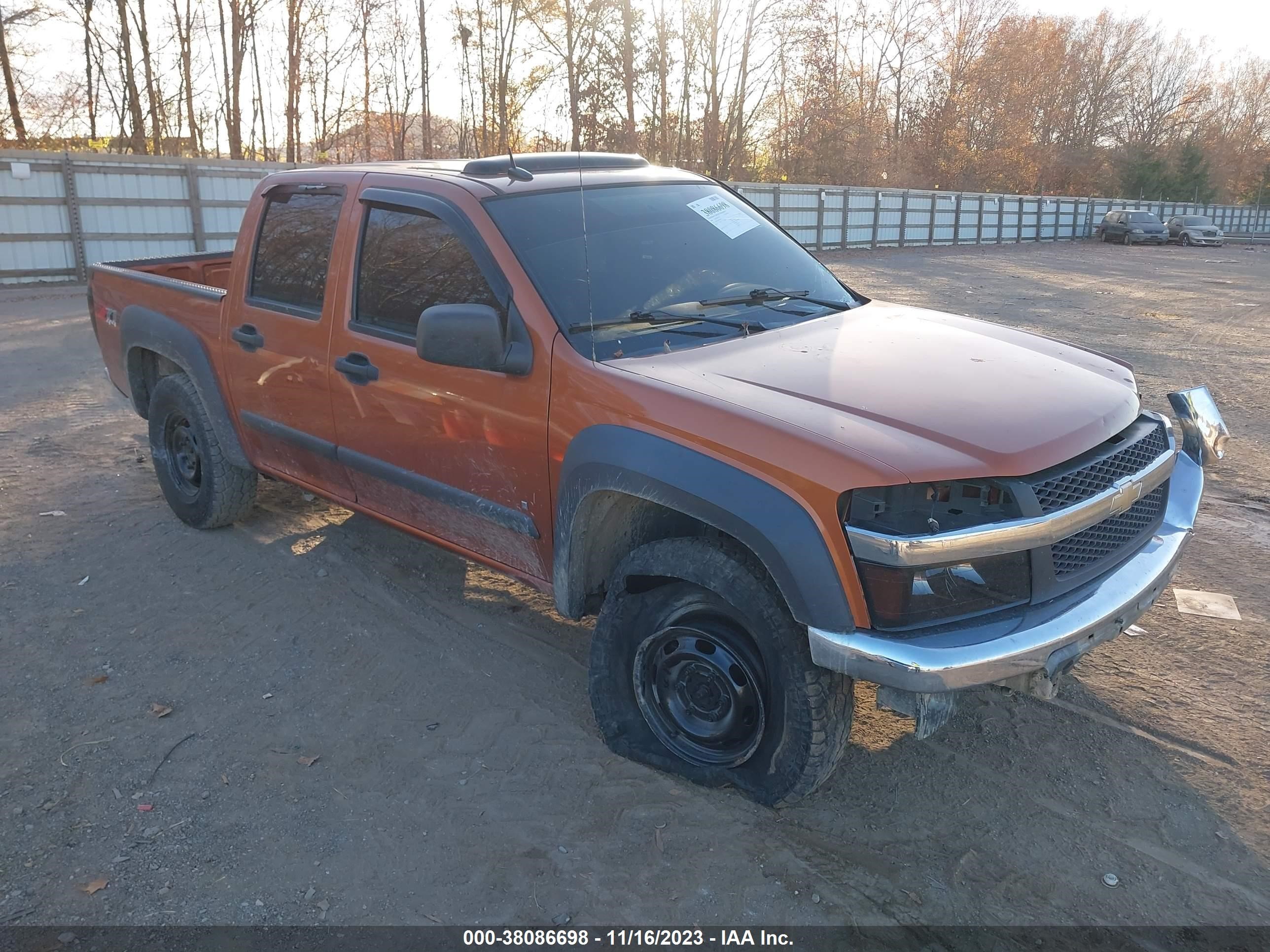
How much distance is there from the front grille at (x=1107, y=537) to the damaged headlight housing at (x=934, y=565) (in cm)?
20

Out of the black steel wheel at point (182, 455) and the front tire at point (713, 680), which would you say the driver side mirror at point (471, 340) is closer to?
the front tire at point (713, 680)

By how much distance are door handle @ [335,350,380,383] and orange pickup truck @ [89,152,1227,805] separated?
0.03 m

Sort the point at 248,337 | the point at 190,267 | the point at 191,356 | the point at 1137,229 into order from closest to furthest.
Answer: the point at 248,337 → the point at 191,356 → the point at 190,267 → the point at 1137,229

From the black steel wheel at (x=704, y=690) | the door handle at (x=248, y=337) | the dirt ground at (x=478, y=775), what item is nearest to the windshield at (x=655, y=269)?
the black steel wheel at (x=704, y=690)

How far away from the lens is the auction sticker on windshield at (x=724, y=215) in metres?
4.09

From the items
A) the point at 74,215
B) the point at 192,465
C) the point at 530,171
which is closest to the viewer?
the point at 530,171

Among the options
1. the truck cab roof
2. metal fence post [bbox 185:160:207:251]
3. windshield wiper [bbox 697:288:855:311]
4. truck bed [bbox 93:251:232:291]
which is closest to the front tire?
windshield wiper [bbox 697:288:855:311]

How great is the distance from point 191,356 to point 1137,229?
139ft

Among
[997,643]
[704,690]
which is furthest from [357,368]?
[997,643]

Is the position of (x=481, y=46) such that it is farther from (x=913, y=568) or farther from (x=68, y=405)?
(x=913, y=568)

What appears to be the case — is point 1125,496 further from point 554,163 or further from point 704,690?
point 554,163

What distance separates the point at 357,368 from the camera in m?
3.97

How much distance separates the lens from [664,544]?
306 centimetres

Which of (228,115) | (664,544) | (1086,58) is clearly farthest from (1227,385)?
(1086,58)
